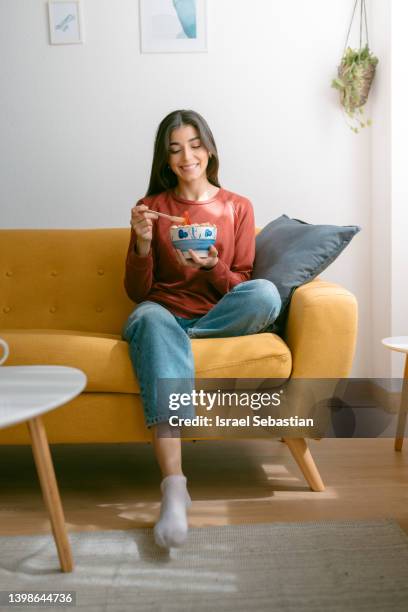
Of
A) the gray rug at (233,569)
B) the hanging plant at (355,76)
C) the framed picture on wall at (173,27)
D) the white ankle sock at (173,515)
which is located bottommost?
the gray rug at (233,569)

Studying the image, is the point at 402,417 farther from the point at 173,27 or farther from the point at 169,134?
the point at 173,27

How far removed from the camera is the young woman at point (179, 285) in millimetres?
1608

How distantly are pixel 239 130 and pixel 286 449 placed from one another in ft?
4.35

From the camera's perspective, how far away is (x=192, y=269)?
202 centimetres

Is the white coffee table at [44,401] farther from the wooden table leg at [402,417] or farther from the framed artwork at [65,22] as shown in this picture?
A: the framed artwork at [65,22]

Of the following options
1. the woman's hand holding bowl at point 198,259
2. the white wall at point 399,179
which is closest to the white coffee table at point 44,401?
the woman's hand holding bowl at point 198,259

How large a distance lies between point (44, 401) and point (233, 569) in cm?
55

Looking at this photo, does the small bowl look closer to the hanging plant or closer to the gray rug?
the gray rug

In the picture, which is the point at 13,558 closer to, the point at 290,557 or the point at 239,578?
the point at 239,578

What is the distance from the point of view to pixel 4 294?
2.31m

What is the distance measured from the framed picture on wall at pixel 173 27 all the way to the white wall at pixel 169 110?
0.03 metres

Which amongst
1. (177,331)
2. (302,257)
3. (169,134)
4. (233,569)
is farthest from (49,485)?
(169,134)

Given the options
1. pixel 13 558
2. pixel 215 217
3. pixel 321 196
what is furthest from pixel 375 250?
pixel 13 558

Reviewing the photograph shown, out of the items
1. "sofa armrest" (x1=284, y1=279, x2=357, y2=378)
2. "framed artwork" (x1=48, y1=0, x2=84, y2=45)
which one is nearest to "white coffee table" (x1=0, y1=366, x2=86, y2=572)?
"sofa armrest" (x1=284, y1=279, x2=357, y2=378)
